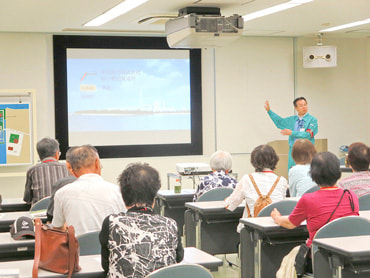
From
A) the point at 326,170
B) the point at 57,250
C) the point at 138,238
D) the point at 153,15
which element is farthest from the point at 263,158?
the point at 153,15

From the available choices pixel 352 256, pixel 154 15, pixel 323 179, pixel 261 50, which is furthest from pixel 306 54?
pixel 352 256

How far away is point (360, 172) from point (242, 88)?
5.40 metres

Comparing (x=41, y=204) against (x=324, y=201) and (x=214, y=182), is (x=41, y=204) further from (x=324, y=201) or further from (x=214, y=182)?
(x=324, y=201)

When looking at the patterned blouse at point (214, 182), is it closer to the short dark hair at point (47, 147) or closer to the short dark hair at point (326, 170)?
the short dark hair at point (47, 147)

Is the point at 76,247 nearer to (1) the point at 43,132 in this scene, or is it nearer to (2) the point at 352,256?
(2) the point at 352,256

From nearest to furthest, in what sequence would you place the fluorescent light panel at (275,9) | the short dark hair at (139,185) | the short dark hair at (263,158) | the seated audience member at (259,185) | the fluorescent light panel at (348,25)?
the short dark hair at (139,185), the seated audience member at (259,185), the short dark hair at (263,158), the fluorescent light panel at (275,9), the fluorescent light panel at (348,25)

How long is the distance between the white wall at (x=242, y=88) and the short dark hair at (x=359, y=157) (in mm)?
5108

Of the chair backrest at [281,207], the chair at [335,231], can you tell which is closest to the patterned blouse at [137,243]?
the chair at [335,231]

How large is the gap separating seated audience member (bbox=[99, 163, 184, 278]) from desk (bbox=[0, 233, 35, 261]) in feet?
2.66

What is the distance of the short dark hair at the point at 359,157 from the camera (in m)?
4.37

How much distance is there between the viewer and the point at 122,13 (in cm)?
710

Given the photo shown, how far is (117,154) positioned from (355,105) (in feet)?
14.9

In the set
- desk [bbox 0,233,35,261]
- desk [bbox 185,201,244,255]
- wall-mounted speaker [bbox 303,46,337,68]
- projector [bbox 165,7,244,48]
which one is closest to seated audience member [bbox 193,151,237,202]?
desk [bbox 185,201,244,255]

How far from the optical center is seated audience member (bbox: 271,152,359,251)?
3.33 metres
